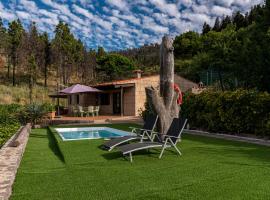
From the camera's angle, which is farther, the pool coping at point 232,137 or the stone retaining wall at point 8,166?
the pool coping at point 232,137

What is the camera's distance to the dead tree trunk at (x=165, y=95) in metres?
10.1

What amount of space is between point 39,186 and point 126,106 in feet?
70.8

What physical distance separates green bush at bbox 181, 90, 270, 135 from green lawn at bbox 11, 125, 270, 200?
2419 millimetres

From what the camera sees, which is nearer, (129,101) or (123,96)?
(129,101)

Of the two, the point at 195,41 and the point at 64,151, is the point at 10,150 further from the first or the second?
the point at 195,41

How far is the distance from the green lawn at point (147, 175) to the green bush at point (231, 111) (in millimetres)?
2419

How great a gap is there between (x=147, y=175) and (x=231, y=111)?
720 cm

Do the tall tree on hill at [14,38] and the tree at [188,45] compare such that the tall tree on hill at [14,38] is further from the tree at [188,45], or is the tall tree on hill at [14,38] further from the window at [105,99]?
the tree at [188,45]

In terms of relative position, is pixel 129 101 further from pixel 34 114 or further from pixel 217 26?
pixel 217 26

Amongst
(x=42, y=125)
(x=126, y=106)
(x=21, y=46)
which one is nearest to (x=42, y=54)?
(x=21, y=46)

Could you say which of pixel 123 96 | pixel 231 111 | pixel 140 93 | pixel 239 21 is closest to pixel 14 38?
pixel 123 96

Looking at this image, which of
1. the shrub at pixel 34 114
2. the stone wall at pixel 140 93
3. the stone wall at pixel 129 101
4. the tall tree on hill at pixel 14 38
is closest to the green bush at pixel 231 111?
the shrub at pixel 34 114

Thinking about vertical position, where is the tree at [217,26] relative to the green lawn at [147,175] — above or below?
above

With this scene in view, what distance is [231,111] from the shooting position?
484 inches
